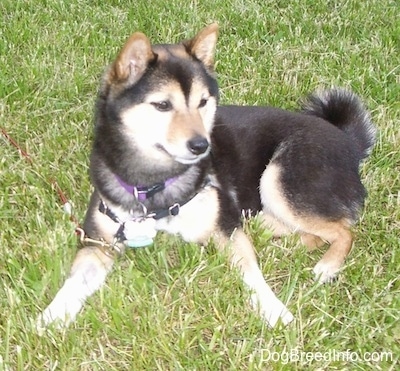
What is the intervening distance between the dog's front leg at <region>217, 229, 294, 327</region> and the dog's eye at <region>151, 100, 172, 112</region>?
0.60 metres

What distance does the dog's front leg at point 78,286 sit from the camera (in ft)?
7.58

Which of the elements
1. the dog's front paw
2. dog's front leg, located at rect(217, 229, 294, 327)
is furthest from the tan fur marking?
the dog's front paw

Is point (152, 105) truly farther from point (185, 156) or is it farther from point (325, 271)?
point (325, 271)

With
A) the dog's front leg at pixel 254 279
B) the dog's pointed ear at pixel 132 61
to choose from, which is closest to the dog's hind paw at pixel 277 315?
the dog's front leg at pixel 254 279

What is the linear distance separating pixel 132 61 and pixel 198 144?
428 millimetres

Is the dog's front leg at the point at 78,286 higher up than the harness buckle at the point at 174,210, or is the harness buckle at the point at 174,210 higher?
the harness buckle at the point at 174,210

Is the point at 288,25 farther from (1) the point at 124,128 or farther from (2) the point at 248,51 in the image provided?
(1) the point at 124,128

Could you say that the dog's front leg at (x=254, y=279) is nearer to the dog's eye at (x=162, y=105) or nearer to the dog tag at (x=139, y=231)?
the dog tag at (x=139, y=231)

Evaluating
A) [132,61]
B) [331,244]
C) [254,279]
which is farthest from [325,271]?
[132,61]

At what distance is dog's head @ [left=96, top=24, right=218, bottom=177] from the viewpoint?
7.84 ft

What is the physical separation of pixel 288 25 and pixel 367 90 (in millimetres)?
1030

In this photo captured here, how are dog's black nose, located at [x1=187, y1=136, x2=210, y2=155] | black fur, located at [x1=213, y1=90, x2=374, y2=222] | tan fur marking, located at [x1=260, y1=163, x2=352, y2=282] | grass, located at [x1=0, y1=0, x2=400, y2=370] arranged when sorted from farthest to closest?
black fur, located at [x1=213, y1=90, x2=374, y2=222]
tan fur marking, located at [x1=260, y1=163, x2=352, y2=282]
dog's black nose, located at [x1=187, y1=136, x2=210, y2=155]
grass, located at [x1=0, y1=0, x2=400, y2=370]

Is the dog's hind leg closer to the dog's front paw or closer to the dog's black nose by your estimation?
the dog's black nose

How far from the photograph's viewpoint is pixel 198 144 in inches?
92.6
